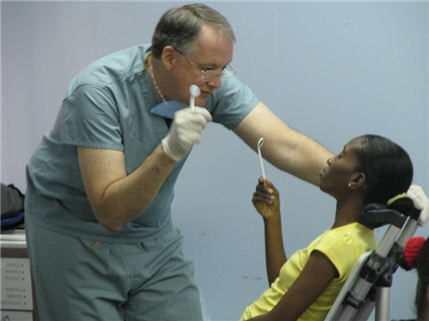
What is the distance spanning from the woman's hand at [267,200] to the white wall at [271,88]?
77 centimetres

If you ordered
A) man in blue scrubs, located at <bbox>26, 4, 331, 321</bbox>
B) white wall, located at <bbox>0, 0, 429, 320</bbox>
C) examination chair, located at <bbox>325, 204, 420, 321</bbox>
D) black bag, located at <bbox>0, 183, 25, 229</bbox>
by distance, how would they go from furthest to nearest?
black bag, located at <bbox>0, 183, 25, 229</bbox>, white wall, located at <bbox>0, 0, 429, 320</bbox>, man in blue scrubs, located at <bbox>26, 4, 331, 321</bbox>, examination chair, located at <bbox>325, 204, 420, 321</bbox>

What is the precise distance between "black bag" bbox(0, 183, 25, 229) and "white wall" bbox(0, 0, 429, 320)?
0.48m

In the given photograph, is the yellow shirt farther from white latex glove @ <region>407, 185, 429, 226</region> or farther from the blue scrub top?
the blue scrub top

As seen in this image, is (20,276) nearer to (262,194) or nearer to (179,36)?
(262,194)

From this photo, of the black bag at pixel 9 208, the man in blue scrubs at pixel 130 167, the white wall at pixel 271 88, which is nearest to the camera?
the man in blue scrubs at pixel 130 167

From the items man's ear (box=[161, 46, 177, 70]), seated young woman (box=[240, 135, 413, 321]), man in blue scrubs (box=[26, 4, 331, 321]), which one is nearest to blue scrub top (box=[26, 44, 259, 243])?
man in blue scrubs (box=[26, 4, 331, 321])

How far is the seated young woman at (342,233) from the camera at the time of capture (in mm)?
1233

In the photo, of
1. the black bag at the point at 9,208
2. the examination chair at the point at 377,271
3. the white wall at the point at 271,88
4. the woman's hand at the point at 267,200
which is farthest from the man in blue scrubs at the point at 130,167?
the black bag at the point at 9,208

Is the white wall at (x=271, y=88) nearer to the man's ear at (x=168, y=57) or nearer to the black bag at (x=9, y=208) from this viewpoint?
the black bag at (x=9, y=208)

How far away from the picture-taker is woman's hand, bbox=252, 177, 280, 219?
1.49 meters

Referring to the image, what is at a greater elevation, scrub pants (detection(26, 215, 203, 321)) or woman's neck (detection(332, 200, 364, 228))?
woman's neck (detection(332, 200, 364, 228))

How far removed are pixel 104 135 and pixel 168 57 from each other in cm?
29

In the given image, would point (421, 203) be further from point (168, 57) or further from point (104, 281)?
point (104, 281)

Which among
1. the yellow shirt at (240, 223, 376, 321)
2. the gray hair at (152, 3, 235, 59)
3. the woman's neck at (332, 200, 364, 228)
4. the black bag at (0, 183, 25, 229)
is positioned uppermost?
the gray hair at (152, 3, 235, 59)
